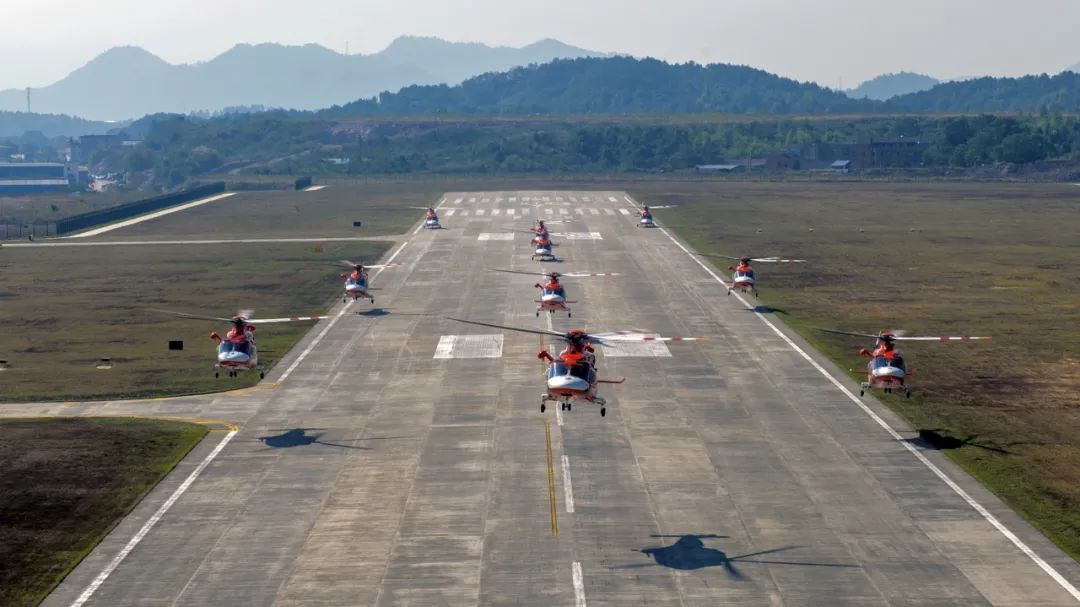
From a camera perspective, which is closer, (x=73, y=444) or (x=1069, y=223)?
(x=73, y=444)

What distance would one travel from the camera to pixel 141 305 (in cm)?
9306

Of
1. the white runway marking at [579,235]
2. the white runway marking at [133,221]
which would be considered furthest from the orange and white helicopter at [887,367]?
the white runway marking at [133,221]

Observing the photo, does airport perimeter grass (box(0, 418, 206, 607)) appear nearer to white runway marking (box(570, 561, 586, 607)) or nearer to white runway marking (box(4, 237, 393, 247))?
white runway marking (box(570, 561, 586, 607))

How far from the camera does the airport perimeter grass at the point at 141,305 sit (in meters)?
66.9

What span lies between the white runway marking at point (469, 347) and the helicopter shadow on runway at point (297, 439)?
17.2 m

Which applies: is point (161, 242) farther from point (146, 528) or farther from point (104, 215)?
point (146, 528)

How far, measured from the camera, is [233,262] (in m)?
121

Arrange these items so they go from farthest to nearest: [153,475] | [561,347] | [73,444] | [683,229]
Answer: [683,229] → [561,347] → [73,444] → [153,475]

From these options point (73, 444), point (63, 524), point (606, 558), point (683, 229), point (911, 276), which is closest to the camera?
point (606, 558)

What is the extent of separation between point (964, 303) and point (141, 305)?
5852 cm

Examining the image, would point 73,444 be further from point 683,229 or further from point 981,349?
point 683,229

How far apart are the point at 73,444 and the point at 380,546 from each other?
18.8 m

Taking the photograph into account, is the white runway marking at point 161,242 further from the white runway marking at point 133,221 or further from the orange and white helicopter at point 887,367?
the orange and white helicopter at point 887,367

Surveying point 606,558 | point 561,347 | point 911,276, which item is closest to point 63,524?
point 606,558
